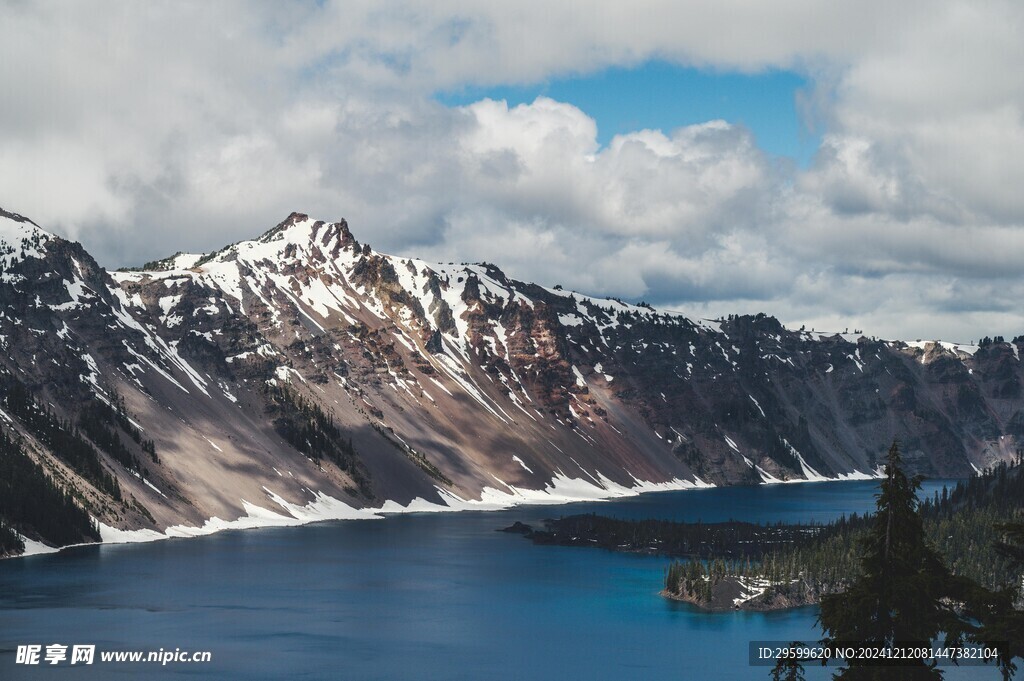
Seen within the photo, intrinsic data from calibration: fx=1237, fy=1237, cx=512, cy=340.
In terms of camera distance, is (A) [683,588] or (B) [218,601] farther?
(A) [683,588]

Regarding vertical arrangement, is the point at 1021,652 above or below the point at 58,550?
below

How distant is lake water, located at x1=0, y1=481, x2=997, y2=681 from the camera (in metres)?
125

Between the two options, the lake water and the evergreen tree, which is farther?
the lake water

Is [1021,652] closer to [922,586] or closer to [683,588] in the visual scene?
[922,586]

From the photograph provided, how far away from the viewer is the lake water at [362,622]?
410ft

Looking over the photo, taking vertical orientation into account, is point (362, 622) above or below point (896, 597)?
above

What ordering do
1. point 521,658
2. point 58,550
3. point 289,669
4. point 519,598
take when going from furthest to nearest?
point 58,550 → point 519,598 → point 521,658 → point 289,669

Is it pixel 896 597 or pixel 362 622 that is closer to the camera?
pixel 896 597

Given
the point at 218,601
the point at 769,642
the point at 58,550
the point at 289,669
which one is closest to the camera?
the point at 289,669

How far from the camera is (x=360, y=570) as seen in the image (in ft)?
642

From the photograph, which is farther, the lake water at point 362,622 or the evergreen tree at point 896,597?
the lake water at point 362,622

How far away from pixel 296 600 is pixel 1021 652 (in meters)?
135

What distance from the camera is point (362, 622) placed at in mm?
151375

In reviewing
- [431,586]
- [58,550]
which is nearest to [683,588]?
[431,586]
